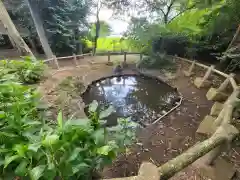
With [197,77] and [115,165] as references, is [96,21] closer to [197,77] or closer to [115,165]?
[197,77]

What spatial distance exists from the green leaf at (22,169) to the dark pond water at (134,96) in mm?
3727

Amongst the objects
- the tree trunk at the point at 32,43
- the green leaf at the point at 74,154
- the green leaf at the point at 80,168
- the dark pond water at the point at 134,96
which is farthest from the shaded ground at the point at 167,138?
the tree trunk at the point at 32,43

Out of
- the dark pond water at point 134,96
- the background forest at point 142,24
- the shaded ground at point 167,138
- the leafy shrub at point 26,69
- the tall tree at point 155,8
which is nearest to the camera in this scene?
the shaded ground at point 167,138

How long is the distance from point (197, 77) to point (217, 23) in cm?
203

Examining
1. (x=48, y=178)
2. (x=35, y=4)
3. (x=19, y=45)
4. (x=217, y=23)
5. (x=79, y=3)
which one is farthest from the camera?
(x=79, y=3)

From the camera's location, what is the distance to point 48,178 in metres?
1.27

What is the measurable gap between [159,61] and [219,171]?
595 centimetres

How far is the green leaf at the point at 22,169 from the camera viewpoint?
125 centimetres

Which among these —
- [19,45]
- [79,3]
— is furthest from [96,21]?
[19,45]

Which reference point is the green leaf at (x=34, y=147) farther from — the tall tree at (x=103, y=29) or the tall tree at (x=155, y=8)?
the tall tree at (x=103, y=29)

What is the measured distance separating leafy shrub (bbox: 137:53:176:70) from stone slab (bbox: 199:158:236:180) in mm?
5552

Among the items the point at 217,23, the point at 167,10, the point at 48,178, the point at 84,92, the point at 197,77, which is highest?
the point at 167,10

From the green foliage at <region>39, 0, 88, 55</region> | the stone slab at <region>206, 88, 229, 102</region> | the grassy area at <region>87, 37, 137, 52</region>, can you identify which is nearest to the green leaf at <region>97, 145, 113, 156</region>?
the stone slab at <region>206, 88, 229, 102</region>

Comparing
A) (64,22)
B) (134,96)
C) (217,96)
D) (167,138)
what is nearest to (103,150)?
(167,138)
